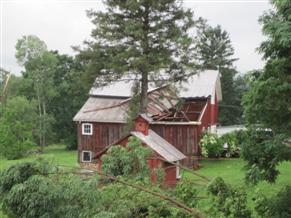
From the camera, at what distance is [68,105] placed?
175 ft

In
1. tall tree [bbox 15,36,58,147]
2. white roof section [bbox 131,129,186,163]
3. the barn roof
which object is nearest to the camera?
white roof section [bbox 131,129,186,163]

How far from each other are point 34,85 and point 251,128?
141 ft

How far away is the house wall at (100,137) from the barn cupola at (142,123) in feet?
26.5

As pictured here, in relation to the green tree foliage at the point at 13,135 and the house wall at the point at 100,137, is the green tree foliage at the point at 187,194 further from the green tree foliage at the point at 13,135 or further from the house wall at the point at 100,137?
the green tree foliage at the point at 13,135

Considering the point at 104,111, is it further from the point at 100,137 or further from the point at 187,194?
the point at 187,194

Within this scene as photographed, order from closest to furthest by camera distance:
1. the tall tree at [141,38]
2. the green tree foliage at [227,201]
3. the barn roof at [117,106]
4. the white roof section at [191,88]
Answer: the green tree foliage at [227,201] < the tall tree at [141,38] < the barn roof at [117,106] < the white roof section at [191,88]

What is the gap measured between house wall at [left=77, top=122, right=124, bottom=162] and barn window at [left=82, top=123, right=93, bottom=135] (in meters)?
0.23

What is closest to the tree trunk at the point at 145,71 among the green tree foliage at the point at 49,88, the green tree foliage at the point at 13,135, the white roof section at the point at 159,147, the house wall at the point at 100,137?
the house wall at the point at 100,137

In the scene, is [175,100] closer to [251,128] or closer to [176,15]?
[176,15]

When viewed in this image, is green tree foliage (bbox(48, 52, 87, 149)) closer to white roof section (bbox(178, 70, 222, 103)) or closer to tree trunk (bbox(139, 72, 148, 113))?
white roof section (bbox(178, 70, 222, 103))

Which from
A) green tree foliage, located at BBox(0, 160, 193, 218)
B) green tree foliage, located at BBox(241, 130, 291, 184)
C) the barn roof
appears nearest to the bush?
the barn roof

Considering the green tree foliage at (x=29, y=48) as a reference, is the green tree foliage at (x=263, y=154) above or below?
below

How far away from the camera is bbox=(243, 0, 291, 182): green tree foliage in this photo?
10555 millimetres

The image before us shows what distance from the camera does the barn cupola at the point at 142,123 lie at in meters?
26.4
